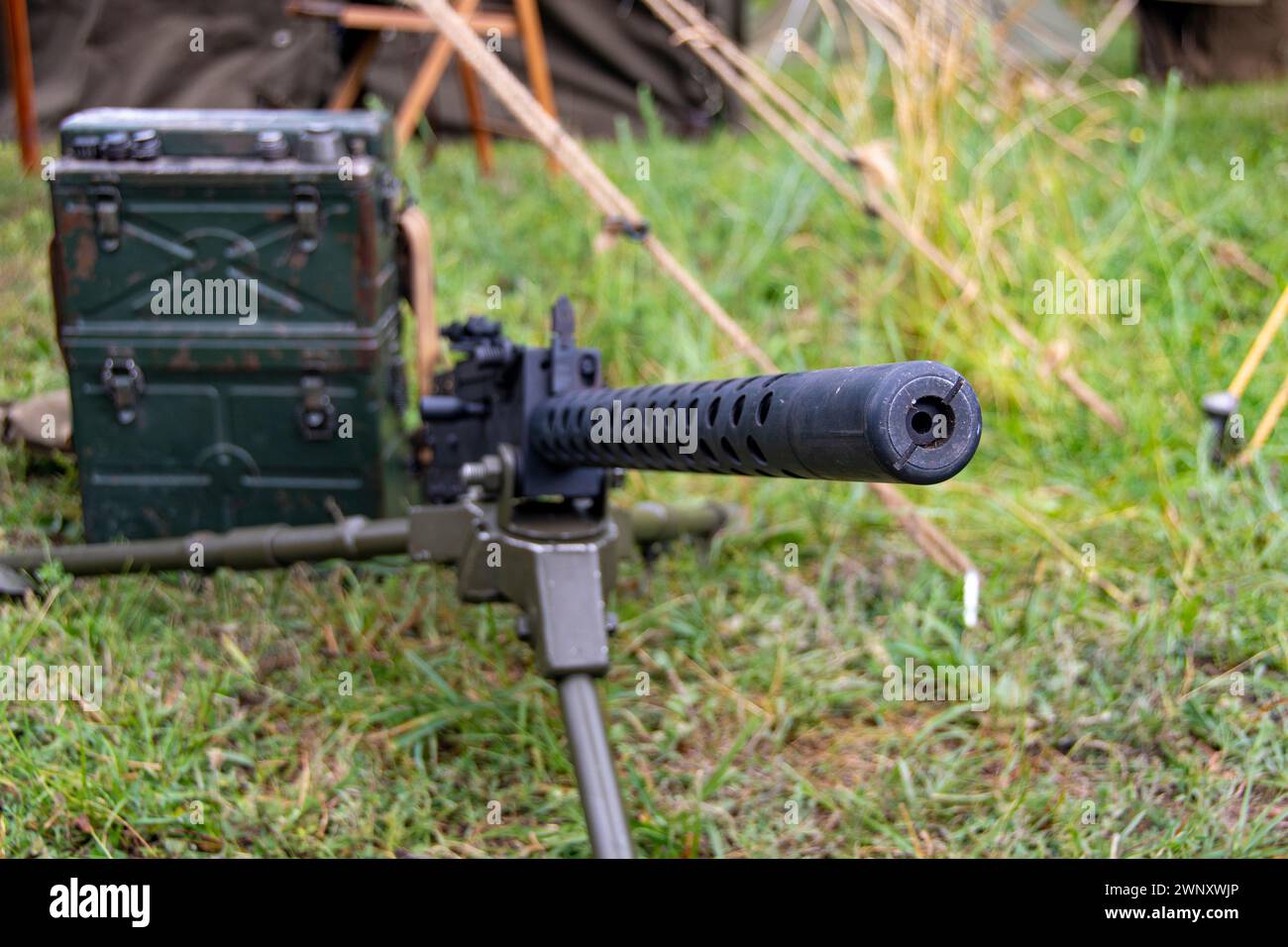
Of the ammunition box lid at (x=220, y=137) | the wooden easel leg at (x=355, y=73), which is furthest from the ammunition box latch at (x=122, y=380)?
the wooden easel leg at (x=355, y=73)

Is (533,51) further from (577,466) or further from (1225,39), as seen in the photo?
(1225,39)

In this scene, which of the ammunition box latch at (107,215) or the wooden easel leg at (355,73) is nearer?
the ammunition box latch at (107,215)

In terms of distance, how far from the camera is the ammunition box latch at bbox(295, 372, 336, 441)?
3.62 m

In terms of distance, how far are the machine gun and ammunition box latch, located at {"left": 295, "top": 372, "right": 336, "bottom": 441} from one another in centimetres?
26

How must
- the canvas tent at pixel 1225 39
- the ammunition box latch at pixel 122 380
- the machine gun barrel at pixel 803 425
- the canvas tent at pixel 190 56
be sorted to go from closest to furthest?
1. the machine gun barrel at pixel 803 425
2. the ammunition box latch at pixel 122 380
3. the canvas tent at pixel 190 56
4. the canvas tent at pixel 1225 39

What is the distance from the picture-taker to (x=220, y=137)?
11.7 feet

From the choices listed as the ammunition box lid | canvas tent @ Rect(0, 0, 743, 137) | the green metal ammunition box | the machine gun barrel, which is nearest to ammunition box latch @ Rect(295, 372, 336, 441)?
the green metal ammunition box

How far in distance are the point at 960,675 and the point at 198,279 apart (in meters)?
2.15

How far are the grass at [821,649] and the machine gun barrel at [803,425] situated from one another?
2.76 ft

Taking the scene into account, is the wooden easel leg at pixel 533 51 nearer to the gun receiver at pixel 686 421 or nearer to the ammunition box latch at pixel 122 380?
the ammunition box latch at pixel 122 380

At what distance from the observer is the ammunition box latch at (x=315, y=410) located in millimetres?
3625

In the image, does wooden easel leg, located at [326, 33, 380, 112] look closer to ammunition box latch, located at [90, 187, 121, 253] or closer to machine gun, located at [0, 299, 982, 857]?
ammunition box latch, located at [90, 187, 121, 253]

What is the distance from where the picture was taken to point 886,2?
5.35 meters

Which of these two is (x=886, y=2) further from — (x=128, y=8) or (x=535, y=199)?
(x=128, y=8)
